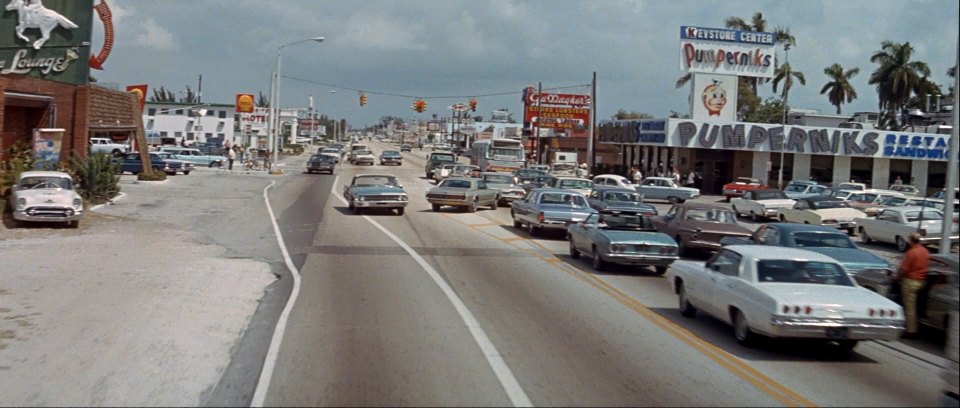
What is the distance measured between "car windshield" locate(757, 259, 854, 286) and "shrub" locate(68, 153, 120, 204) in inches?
1059

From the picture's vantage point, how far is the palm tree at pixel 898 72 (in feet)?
291

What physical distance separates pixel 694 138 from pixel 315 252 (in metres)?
46.5

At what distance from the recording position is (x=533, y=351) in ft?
38.9

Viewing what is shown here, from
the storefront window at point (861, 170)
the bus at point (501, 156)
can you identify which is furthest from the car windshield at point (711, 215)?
Answer: the storefront window at point (861, 170)

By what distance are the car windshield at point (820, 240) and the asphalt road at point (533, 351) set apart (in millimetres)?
3339

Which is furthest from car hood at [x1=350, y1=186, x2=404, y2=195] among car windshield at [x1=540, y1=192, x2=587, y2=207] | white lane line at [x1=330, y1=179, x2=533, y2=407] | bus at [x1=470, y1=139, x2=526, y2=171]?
bus at [x1=470, y1=139, x2=526, y2=171]

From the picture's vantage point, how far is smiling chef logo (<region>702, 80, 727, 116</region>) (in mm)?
67688

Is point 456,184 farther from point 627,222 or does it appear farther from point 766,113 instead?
point 766,113

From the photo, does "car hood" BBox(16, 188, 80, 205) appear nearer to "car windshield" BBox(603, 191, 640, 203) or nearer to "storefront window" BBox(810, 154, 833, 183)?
"car windshield" BBox(603, 191, 640, 203)

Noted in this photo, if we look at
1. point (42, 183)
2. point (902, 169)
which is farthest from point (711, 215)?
point (902, 169)

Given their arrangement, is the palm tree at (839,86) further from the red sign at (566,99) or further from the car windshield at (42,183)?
the car windshield at (42,183)

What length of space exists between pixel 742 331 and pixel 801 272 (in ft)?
4.00

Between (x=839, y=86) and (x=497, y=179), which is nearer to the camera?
(x=497, y=179)

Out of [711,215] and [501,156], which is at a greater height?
[501,156]
